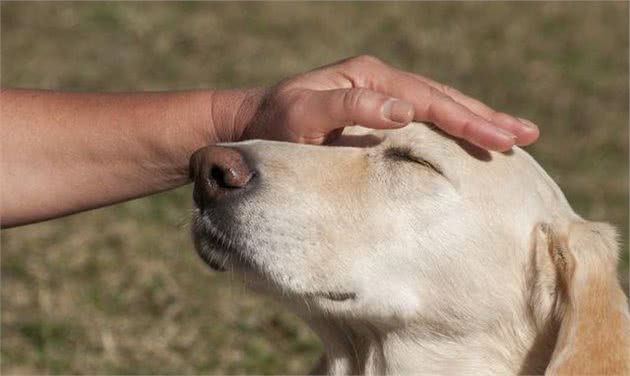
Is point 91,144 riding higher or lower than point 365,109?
lower

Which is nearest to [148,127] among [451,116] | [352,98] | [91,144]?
[91,144]

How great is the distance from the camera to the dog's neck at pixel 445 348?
11.7 ft

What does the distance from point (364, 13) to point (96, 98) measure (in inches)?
345

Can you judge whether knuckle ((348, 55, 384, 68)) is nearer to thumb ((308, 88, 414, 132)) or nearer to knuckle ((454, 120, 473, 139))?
thumb ((308, 88, 414, 132))

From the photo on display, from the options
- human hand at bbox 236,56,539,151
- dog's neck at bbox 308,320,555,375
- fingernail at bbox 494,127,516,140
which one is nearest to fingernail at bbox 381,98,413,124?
human hand at bbox 236,56,539,151

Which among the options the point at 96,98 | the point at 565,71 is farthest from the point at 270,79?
the point at 96,98

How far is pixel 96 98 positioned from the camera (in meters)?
4.01

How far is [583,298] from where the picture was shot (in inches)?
131

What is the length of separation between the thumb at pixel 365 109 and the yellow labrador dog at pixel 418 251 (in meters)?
0.14

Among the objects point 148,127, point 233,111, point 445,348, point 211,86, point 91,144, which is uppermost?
point 233,111

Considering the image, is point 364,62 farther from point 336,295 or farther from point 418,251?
point 336,295

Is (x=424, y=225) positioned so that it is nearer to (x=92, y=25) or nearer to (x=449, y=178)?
(x=449, y=178)

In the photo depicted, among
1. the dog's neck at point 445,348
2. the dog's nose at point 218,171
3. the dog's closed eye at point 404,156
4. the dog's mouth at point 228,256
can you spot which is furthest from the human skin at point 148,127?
the dog's neck at point 445,348

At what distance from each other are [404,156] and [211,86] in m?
6.99
